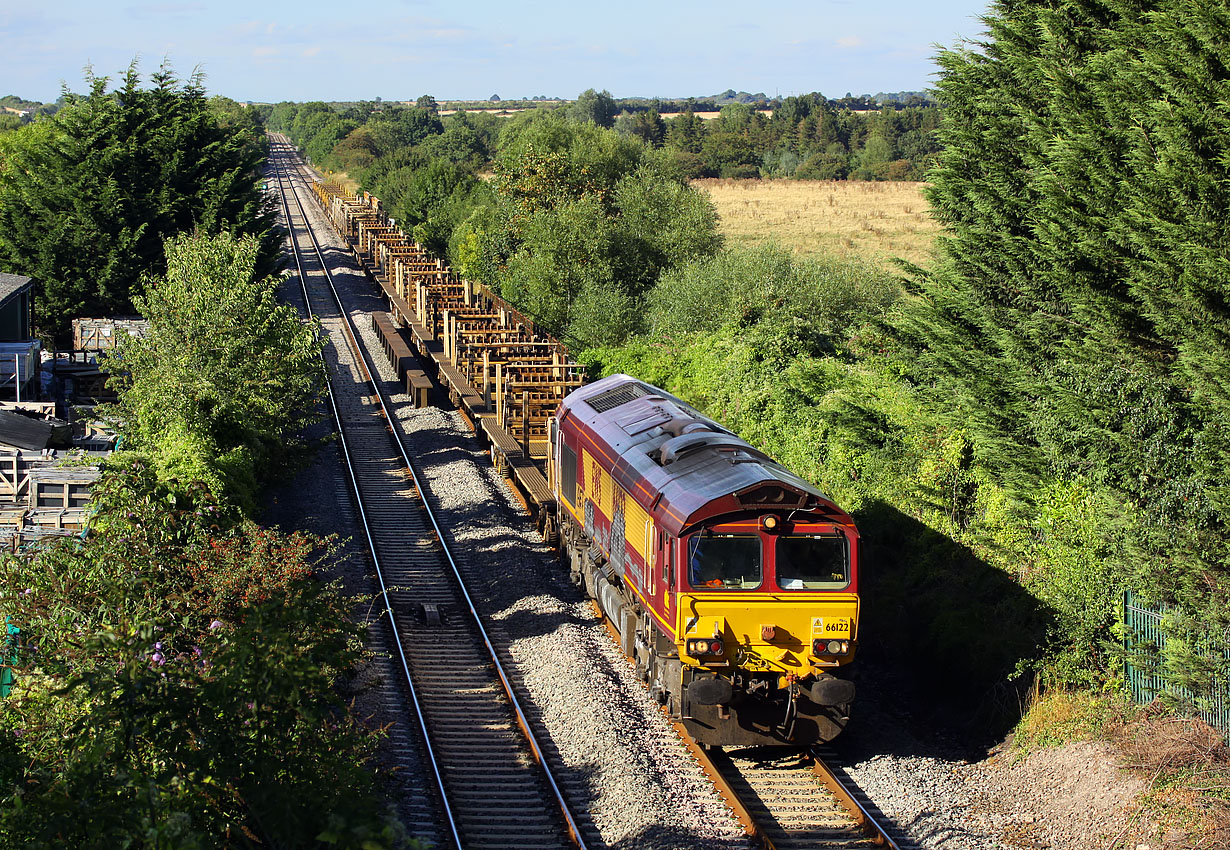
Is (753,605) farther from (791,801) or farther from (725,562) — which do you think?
(791,801)

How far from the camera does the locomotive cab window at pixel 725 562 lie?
1144cm

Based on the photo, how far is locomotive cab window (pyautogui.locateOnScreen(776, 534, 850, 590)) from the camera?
453 inches

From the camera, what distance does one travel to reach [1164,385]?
13.1m

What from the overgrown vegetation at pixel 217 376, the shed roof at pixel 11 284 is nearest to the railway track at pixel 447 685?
the overgrown vegetation at pixel 217 376

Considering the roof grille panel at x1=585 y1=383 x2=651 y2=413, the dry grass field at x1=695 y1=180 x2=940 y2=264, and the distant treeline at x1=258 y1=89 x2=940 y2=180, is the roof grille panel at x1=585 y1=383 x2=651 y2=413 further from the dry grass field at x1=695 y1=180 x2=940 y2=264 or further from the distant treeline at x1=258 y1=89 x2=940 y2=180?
the distant treeline at x1=258 y1=89 x2=940 y2=180

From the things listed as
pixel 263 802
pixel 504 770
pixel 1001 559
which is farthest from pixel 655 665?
pixel 263 802

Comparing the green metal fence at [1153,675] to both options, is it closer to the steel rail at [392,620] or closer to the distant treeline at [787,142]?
the steel rail at [392,620]

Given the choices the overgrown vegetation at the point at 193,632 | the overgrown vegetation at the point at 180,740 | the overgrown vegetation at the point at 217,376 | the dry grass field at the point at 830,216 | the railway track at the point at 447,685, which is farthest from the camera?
the dry grass field at the point at 830,216

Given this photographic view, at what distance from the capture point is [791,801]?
11.3m

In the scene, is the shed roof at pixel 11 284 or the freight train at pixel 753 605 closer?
the freight train at pixel 753 605

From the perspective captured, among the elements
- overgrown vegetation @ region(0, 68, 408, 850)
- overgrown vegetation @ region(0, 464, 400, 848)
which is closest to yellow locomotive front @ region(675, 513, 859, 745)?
overgrown vegetation @ region(0, 68, 408, 850)

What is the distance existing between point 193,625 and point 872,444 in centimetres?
1108

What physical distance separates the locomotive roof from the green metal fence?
3.60 meters

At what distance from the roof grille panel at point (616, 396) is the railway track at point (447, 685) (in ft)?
11.7
